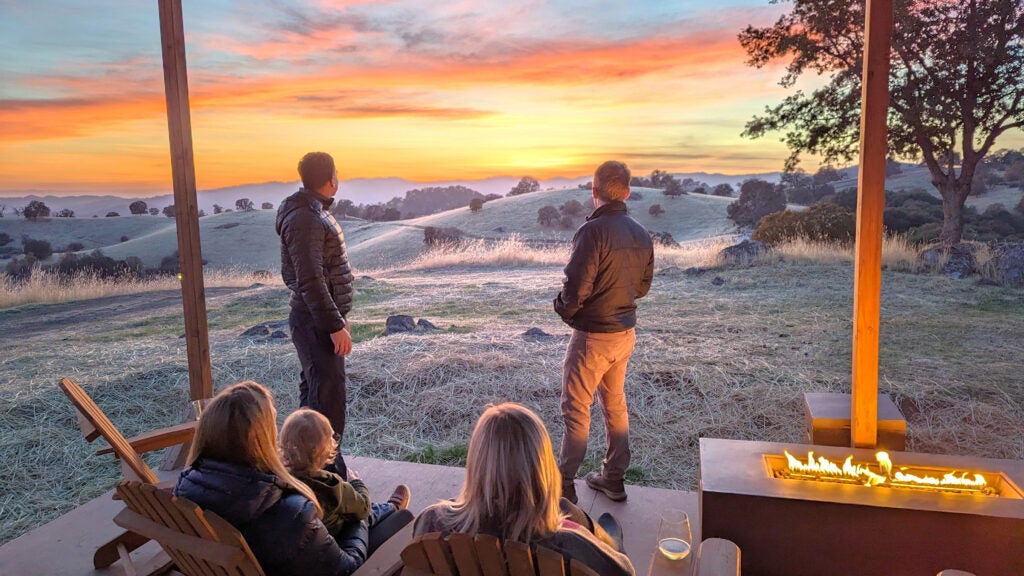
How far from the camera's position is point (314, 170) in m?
3.20

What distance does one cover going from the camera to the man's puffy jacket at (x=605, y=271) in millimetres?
3035

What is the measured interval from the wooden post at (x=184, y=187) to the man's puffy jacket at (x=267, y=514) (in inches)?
85.8

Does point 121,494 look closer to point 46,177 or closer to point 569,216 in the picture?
point 46,177

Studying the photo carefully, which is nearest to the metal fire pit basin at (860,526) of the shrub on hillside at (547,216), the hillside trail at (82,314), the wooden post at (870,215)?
the wooden post at (870,215)

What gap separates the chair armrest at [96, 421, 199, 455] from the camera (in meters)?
2.96

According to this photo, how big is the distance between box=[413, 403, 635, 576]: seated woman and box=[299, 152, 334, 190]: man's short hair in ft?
6.73

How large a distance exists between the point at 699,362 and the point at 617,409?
2.94 m

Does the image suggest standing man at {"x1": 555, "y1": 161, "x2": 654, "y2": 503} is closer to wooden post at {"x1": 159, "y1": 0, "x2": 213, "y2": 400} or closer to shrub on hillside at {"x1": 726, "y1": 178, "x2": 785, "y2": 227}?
wooden post at {"x1": 159, "y1": 0, "x2": 213, "y2": 400}

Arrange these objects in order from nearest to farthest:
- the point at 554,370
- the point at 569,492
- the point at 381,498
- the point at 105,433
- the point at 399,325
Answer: the point at 105,433
the point at 569,492
the point at 381,498
the point at 554,370
the point at 399,325

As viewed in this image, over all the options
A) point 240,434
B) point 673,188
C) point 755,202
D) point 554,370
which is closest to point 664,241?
point 755,202

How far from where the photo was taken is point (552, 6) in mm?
7102

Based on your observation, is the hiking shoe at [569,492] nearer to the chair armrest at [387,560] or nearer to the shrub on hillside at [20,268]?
the chair armrest at [387,560]

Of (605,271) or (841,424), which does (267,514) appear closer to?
(605,271)

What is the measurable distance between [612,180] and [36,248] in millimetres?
12217
